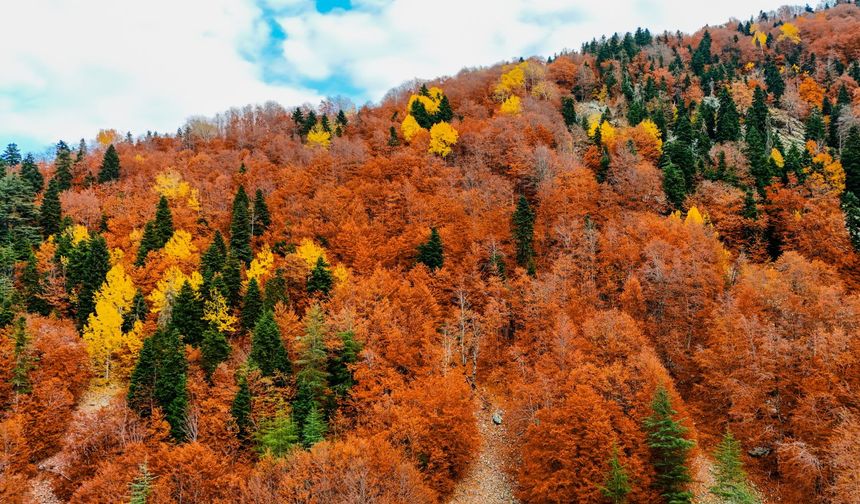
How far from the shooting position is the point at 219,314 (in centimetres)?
5319

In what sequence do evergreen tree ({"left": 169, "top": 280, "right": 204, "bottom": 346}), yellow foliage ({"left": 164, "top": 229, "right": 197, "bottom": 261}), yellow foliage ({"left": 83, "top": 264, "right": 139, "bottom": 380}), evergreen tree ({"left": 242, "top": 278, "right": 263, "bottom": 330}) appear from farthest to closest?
yellow foliage ({"left": 164, "top": 229, "right": 197, "bottom": 261})
evergreen tree ({"left": 242, "top": 278, "right": 263, "bottom": 330})
evergreen tree ({"left": 169, "top": 280, "right": 204, "bottom": 346})
yellow foliage ({"left": 83, "top": 264, "right": 139, "bottom": 380})

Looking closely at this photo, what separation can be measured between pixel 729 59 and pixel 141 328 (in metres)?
147

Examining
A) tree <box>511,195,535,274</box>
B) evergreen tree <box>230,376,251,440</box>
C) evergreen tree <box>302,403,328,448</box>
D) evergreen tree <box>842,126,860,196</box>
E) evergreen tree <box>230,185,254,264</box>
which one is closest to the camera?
evergreen tree <box>302,403,328,448</box>

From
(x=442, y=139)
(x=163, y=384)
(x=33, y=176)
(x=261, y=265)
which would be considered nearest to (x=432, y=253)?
(x=261, y=265)

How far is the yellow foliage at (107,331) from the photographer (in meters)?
52.0

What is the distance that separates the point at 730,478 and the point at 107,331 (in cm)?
5985

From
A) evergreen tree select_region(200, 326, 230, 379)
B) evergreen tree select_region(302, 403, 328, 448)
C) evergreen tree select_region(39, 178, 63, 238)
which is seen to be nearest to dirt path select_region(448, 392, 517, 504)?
evergreen tree select_region(302, 403, 328, 448)

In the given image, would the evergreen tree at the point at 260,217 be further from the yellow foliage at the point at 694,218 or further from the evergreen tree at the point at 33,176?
the yellow foliage at the point at 694,218

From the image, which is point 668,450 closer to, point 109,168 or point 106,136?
point 109,168

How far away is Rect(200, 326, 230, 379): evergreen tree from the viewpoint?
1924 inches

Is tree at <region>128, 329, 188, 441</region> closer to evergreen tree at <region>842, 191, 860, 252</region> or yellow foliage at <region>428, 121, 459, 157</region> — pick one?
yellow foliage at <region>428, 121, 459, 157</region>

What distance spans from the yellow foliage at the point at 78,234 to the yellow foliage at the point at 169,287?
1690 cm

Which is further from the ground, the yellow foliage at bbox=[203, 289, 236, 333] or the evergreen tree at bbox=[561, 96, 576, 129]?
the evergreen tree at bbox=[561, 96, 576, 129]

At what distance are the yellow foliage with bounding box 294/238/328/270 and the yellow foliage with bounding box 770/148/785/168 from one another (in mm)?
69152
